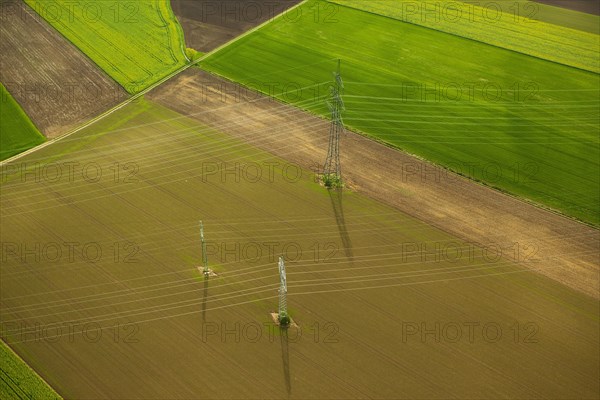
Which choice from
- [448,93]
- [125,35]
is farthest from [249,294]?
[125,35]

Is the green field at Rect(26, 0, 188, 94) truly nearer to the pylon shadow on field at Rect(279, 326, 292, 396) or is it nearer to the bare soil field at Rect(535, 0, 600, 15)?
the pylon shadow on field at Rect(279, 326, 292, 396)

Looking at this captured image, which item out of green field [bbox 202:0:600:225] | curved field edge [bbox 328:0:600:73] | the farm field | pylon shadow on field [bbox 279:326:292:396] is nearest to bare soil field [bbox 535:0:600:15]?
curved field edge [bbox 328:0:600:73]

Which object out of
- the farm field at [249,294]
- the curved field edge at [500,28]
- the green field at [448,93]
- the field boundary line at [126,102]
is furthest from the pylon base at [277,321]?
the curved field edge at [500,28]

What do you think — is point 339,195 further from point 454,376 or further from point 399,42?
point 399,42

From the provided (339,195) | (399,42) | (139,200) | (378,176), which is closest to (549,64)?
(399,42)

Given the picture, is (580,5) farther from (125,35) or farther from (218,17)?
(125,35)

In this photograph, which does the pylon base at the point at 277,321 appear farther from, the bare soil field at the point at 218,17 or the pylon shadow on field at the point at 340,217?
the bare soil field at the point at 218,17
